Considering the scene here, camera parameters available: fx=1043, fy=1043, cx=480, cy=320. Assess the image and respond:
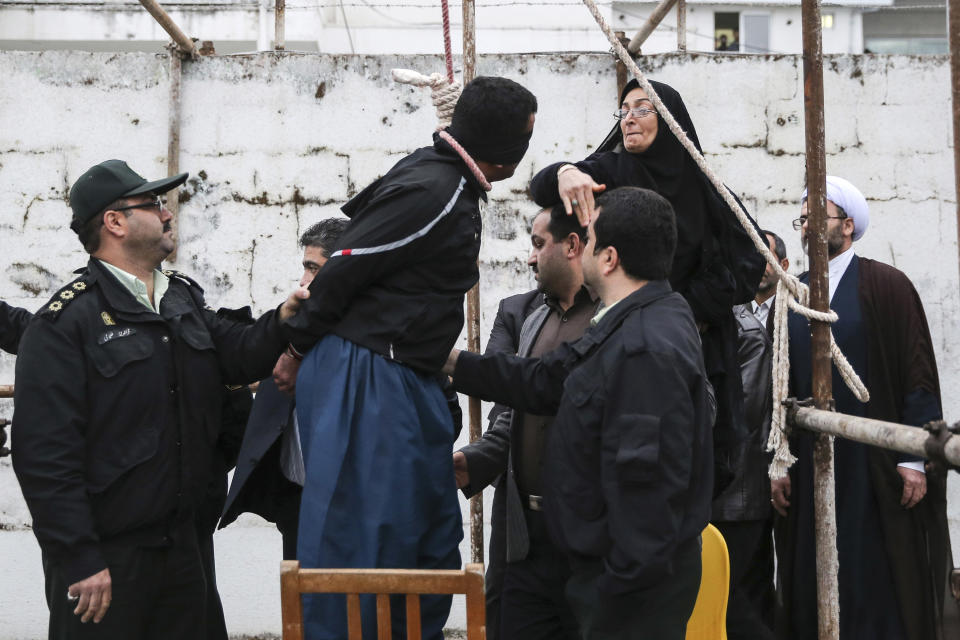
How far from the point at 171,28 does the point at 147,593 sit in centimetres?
259

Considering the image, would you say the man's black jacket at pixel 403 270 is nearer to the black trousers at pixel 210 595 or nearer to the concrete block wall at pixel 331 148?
the black trousers at pixel 210 595

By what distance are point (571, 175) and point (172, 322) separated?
1183 millimetres

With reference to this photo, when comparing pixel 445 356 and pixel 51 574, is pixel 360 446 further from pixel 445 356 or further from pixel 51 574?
pixel 51 574

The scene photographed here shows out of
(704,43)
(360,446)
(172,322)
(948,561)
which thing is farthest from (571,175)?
(704,43)

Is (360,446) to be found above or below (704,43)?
below

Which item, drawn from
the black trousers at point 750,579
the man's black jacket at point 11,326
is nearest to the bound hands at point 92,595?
the man's black jacket at point 11,326

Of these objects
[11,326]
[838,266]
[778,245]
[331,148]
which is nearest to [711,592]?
[838,266]

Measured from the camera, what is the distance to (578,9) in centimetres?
1639

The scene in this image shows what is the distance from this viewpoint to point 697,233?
2.97 meters

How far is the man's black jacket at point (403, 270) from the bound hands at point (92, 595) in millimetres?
798

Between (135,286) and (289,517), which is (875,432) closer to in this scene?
(289,517)

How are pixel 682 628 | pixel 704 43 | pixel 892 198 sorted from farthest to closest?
pixel 704 43
pixel 892 198
pixel 682 628

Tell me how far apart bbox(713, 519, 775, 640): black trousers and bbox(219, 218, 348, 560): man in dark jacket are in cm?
151

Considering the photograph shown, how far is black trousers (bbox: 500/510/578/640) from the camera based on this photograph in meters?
3.01
